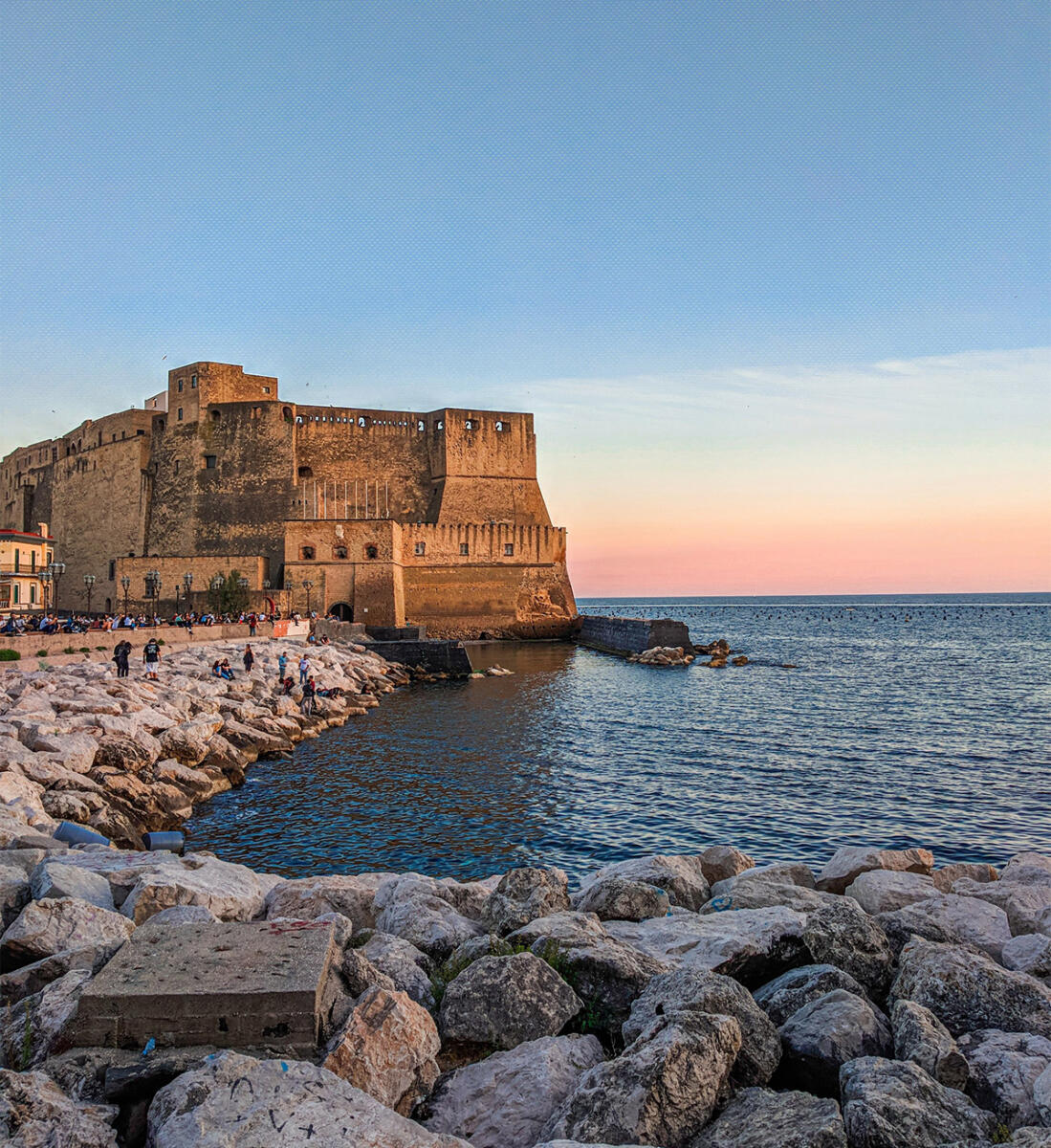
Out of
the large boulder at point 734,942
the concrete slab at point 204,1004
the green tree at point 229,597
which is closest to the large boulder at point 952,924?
the large boulder at point 734,942

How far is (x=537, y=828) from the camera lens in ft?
35.1

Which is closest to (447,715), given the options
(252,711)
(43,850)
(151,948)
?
(252,711)

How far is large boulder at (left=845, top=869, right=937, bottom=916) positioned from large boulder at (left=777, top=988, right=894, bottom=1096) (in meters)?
2.16

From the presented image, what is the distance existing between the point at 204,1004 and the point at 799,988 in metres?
2.58

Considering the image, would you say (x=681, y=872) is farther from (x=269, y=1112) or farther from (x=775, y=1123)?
(x=269, y=1112)

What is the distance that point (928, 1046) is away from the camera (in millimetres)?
3219

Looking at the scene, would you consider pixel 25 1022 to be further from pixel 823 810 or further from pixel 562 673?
pixel 562 673

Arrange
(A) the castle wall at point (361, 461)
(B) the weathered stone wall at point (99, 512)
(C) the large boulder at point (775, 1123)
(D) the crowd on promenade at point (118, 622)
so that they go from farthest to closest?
(A) the castle wall at point (361, 461) < (B) the weathered stone wall at point (99, 512) < (D) the crowd on promenade at point (118, 622) < (C) the large boulder at point (775, 1123)

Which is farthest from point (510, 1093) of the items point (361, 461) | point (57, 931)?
point (361, 461)

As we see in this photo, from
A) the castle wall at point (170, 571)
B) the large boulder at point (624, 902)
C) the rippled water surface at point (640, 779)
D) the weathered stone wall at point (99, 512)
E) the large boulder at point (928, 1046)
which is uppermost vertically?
the weathered stone wall at point (99, 512)

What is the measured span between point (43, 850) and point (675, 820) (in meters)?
7.72

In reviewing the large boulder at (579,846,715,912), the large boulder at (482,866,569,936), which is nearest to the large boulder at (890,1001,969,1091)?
the large boulder at (482,866,569,936)

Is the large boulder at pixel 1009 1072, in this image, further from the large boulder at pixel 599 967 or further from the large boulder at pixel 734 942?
the large boulder at pixel 599 967

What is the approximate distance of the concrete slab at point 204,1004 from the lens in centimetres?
312
